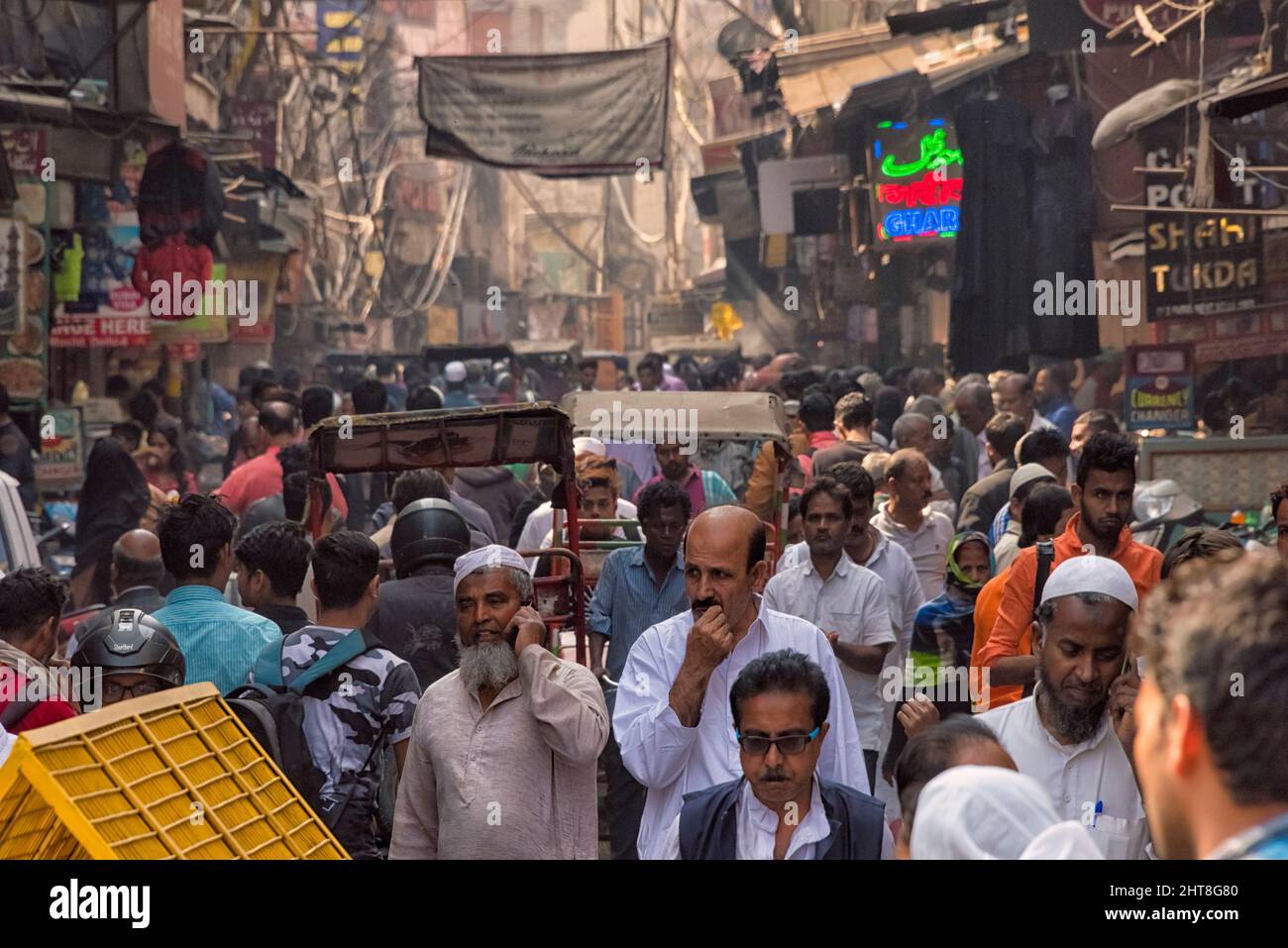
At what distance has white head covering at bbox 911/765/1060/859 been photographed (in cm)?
254

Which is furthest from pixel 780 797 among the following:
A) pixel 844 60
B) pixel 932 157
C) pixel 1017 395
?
pixel 844 60

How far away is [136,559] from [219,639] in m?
1.97

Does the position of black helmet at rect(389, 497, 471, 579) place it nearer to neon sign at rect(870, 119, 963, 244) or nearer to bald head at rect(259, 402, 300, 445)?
bald head at rect(259, 402, 300, 445)

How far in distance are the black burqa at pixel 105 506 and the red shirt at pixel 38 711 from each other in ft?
22.7

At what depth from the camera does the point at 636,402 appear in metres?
10.5

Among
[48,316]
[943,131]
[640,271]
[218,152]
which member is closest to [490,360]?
[218,152]

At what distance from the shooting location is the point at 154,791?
130 inches

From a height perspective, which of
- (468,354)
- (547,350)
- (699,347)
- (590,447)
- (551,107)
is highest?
(551,107)

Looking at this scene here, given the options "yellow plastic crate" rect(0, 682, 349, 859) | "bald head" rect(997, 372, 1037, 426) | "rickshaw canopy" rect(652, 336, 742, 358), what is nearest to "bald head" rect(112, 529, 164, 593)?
"yellow plastic crate" rect(0, 682, 349, 859)

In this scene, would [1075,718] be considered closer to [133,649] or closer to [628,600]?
[133,649]

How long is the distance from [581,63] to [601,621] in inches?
376

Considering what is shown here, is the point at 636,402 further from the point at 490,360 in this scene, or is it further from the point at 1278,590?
the point at 490,360

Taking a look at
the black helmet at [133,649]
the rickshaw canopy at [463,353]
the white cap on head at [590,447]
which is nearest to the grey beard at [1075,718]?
the black helmet at [133,649]

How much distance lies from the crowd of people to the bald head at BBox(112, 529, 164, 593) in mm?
12
